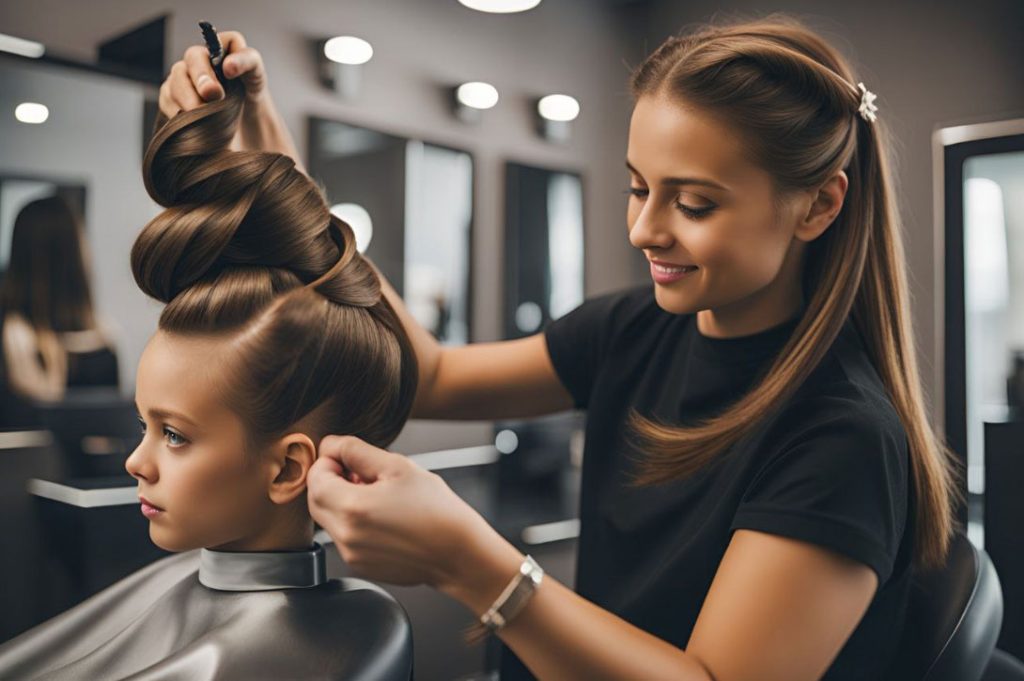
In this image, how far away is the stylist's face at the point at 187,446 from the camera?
104 cm

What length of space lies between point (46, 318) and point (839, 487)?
201cm

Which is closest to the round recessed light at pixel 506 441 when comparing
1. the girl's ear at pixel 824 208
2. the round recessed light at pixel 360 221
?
the round recessed light at pixel 360 221

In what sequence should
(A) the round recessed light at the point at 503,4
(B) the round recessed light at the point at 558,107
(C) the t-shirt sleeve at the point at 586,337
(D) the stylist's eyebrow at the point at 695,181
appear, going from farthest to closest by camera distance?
1. (B) the round recessed light at the point at 558,107
2. (A) the round recessed light at the point at 503,4
3. (C) the t-shirt sleeve at the point at 586,337
4. (D) the stylist's eyebrow at the point at 695,181

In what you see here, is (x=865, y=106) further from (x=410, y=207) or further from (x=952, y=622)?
(x=410, y=207)

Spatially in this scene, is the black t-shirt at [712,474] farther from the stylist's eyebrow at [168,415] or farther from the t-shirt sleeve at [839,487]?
the stylist's eyebrow at [168,415]

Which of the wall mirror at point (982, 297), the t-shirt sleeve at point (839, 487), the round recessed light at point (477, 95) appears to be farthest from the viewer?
the round recessed light at point (477, 95)

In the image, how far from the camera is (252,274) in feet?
3.50

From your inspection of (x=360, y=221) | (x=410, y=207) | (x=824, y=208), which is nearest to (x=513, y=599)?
(x=824, y=208)

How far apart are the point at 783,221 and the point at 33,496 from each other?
1974 millimetres

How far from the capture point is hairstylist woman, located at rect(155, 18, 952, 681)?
0.91m

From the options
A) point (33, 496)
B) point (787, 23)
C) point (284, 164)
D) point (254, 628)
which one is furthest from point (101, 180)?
point (787, 23)

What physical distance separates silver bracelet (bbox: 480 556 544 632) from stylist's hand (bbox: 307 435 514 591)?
0.13 ft

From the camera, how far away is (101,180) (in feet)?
7.51

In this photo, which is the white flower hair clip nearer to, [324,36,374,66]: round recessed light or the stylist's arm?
the stylist's arm
